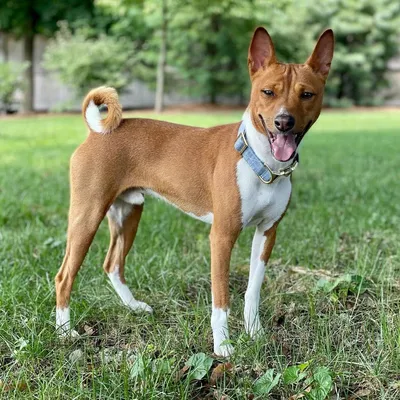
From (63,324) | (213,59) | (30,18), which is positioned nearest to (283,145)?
(63,324)

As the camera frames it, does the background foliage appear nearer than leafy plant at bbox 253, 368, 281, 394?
No

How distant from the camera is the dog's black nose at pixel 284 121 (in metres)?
2.73

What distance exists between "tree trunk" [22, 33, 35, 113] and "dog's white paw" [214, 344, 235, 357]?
58.4 ft

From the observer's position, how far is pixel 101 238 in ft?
15.8

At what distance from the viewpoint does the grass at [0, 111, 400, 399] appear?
264 cm

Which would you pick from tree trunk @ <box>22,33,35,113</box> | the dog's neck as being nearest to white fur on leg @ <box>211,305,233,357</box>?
the dog's neck

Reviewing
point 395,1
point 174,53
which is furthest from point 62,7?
point 395,1

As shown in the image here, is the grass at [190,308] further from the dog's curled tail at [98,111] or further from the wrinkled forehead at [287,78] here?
the wrinkled forehead at [287,78]

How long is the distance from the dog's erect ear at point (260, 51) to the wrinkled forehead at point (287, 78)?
7 cm

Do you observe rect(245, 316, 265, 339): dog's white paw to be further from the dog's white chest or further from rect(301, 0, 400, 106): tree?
rect(301, 0, 400, 106): tree

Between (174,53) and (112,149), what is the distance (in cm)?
2058

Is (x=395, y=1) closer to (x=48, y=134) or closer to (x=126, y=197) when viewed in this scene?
(x=48, y=134)

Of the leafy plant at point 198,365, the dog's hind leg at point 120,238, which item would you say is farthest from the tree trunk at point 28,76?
the leafy plant at point 198,365

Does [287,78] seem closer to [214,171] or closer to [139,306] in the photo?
[214,171]
